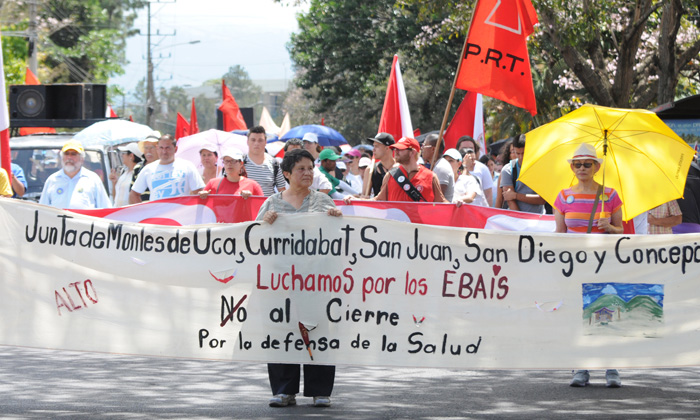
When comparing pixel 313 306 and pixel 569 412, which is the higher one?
pixel 313 306

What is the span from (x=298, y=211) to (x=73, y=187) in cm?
468

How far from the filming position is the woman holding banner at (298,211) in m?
6.77

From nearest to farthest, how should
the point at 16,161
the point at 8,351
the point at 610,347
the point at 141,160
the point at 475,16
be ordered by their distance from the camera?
the point at 610,347
the point at 8,351
the point at 475,16
the point at 141,160
the point at 16,161

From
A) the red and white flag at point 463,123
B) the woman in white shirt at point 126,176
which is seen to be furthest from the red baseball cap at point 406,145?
the red and white flag at point 463,123

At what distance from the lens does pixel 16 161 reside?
14742 millimetres

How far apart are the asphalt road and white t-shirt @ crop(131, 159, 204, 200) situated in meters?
1.96

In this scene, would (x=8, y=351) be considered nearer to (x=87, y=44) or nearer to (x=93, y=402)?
(x=93, y=402)

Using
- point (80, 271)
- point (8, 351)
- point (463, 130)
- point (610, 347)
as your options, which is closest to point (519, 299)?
point (610, 347)

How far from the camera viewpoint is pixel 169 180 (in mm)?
10375

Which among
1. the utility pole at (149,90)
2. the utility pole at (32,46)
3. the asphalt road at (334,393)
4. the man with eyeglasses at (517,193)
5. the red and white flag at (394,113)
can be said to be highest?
the utility pole at (149,90)

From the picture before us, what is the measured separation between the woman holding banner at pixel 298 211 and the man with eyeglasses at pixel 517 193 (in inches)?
177

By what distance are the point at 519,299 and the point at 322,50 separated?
3697 cm

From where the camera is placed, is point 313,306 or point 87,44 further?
point 87,44

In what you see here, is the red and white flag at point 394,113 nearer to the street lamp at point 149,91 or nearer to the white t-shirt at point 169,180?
the white t-shirt at point 169,180
